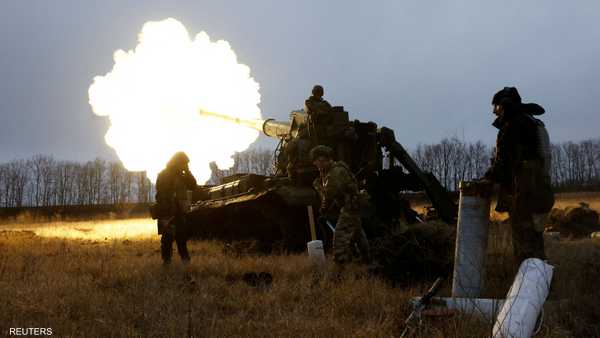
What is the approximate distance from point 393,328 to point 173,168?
5745 millimetres

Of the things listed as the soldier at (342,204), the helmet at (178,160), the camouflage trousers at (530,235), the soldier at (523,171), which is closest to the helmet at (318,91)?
the helmet at (178,160)

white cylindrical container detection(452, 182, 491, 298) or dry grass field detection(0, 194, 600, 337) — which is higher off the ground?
white cylindrical container detection(452, 182, 491, 298)

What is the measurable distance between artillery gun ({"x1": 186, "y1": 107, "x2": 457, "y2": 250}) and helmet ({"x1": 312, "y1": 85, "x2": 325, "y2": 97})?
Result: 458 millimetres

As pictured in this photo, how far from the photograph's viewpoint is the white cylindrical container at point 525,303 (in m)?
3.90

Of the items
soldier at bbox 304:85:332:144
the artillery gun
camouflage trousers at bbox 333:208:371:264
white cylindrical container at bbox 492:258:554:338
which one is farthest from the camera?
soldier at bbox 304:85:332:144

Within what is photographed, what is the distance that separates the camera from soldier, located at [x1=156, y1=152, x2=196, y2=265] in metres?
8.84

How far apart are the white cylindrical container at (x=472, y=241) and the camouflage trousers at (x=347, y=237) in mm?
1982

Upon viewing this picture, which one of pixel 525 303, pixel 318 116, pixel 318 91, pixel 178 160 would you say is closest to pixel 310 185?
pixel 318 116

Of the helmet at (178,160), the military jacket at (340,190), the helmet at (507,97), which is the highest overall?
the helmet at (507,97)

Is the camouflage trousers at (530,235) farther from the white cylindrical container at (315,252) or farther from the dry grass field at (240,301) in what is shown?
the white cylindrical container at (315,252)

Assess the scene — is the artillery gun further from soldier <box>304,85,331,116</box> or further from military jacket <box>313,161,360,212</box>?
military jacket <box>313,161,360,212</box>

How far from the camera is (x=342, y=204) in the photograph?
7.66 m
